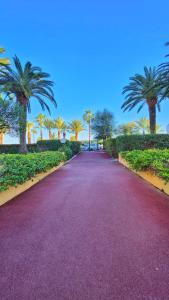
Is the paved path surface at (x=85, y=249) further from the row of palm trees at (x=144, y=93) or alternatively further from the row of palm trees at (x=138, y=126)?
the row of palm trees at (x=138, y=126)

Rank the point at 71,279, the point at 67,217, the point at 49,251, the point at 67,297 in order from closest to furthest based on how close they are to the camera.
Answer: the point at 67,297 < the point at 71,279 < the point at 49,251 < the point at 67,217

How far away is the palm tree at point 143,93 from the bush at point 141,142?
3107 mm

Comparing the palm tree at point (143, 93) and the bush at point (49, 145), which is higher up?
the palm tree at point (143, 93)

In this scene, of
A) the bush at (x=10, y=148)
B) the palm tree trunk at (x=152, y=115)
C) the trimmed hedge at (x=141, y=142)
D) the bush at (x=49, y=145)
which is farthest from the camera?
the bush at (x=10, y=148)

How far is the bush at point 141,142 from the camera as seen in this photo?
21.8m

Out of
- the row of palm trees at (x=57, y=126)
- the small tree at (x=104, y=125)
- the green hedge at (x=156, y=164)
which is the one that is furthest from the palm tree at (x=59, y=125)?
the green hedge at (x=156, y=164)

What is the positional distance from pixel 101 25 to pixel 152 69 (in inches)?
274

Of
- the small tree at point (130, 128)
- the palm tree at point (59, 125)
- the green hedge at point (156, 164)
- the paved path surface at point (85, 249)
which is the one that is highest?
the palm tree at point (59, 125)

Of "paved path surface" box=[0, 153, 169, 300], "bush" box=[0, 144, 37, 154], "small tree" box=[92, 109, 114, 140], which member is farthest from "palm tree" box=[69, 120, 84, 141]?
"paved path surface" box=[0, 153, 169, 300]

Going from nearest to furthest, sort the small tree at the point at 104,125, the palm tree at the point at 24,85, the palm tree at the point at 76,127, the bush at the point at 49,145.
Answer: the palm tree at the point at 24,85, the bush at the point at 49,145, the small tree at the point at 104,125, the palm tree at the point at 76,127

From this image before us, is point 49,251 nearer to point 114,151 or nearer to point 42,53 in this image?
point 114,151

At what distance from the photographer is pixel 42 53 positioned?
27125mm

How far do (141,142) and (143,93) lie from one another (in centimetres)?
612

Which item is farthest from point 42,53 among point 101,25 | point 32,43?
point 101,25
